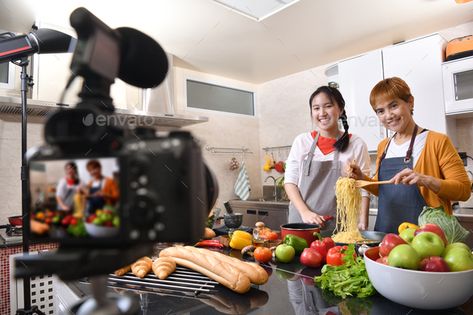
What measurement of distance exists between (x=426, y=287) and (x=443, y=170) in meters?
0.92

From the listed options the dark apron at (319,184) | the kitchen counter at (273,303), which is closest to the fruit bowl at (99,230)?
the kitchen counter at (273,303)

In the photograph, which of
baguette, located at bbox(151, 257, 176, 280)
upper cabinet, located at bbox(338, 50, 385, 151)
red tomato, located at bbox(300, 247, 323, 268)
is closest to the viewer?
baguette, located at bbox(151, 257, 176, 280)

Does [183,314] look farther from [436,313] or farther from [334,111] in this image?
[334,111]

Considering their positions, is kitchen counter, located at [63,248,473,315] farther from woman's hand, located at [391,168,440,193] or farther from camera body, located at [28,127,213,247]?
camera body, located at [28,127,213,247]

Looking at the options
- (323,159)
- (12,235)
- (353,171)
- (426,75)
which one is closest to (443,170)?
(353,171)

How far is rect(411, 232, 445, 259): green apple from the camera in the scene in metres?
0.77

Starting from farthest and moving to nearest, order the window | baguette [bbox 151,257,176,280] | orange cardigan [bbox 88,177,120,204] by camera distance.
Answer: the window, baguette [bbox 151,257,176,280], orange cardigan [bbox 88,177,120,204]

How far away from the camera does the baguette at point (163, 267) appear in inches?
39.0

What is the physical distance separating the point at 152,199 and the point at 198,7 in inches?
91.2

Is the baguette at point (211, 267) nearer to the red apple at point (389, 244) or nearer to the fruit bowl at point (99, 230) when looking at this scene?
the red apple at point (389, 244)

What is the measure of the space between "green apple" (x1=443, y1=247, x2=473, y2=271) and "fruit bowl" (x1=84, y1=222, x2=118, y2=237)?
0.84 m

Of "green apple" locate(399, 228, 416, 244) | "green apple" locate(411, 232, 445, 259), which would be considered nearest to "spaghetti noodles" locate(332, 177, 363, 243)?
"green apple" locate(399, 228, 416, 244)

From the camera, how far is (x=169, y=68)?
27 centimetres

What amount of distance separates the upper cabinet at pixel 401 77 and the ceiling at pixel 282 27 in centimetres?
18
